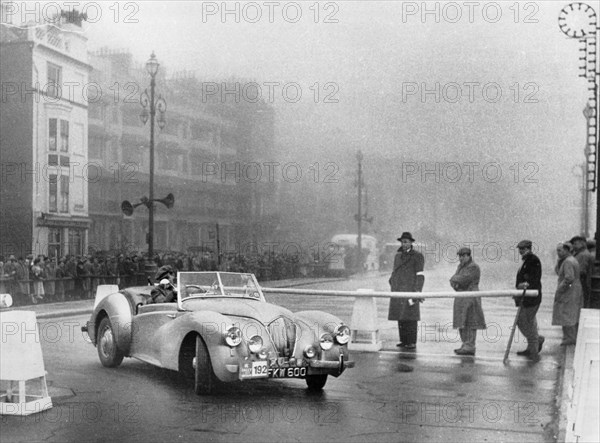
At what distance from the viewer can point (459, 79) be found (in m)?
28.8

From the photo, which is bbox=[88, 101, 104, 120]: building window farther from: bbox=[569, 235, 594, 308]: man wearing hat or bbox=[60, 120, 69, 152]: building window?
bbox=[569, 235, 594, 308]: man wearing hat

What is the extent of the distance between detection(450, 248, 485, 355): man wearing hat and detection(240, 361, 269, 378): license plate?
4.07 m

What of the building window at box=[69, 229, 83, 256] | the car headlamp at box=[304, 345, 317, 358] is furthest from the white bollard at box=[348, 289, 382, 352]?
the building window at box=[69, 229, 83, 256]

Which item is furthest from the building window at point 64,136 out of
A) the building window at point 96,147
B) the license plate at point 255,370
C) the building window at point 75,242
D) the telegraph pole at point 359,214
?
the license plate at point 255,370

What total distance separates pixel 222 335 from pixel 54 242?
14.9m

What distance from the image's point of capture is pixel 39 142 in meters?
20.8

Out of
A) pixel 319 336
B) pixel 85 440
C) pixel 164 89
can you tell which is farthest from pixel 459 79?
pixel 85 440

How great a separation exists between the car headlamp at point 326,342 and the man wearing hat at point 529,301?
142 inches

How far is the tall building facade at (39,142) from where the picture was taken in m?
20.1

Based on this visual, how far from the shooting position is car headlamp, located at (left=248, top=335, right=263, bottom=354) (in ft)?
23.2

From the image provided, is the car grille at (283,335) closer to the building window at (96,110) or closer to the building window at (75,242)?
the building window at (75,242)

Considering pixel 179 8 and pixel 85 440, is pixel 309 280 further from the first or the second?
pixel 85 440

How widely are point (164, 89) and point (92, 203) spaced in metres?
5.31

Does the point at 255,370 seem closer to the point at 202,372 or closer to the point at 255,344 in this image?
the point at 255,344
